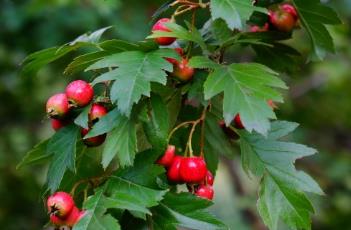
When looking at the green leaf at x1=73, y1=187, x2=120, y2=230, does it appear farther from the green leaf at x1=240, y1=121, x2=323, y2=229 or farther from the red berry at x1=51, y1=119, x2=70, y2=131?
the green leaf at x1=240, y1=121, x2=323, y2=229

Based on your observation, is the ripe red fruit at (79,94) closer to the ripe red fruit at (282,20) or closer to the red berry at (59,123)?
the red berry at (59,123)

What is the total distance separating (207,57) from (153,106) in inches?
6.5

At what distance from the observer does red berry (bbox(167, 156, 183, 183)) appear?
4.07ft

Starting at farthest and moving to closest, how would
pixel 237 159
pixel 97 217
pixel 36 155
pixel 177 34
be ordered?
pixel 237 159
pixel 36 155
pixel 177 34
pixel 97 217

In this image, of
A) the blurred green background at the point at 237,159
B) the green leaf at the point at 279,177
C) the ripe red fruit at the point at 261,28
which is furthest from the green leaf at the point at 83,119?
the blurred green background at the point at 237,159

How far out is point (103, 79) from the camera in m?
1.16

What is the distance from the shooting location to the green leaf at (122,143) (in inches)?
45.3

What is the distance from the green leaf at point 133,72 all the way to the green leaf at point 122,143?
0.19 feet

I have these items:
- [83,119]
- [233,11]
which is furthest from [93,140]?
[233,11]

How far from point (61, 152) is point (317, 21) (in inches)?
26.6

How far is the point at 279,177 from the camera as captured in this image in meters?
1.27

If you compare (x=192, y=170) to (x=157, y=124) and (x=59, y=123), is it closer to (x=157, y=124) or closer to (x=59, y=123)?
(x=157, y=124)

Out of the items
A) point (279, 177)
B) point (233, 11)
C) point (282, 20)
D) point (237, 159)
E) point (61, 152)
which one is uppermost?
point (233, 11)

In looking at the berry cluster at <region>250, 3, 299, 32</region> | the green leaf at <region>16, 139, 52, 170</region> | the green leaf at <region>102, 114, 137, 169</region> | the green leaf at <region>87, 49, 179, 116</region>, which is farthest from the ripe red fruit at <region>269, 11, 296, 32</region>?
the green leaf at <region>16, 139, 52, 170</region>
